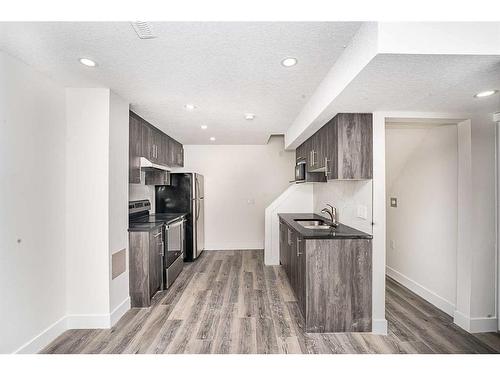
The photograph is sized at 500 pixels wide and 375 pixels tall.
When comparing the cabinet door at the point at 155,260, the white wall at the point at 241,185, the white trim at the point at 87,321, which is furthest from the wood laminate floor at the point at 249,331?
the white wall at the point at 241,185

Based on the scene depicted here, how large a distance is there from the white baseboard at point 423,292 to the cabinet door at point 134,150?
3.84 meters

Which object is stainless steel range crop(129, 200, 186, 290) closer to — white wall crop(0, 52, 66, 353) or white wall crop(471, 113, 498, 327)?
white wall crop(0, 52, 66, 353)

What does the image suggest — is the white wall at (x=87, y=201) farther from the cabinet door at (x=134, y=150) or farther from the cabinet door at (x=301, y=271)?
the cabinet door at (x=301, y=271)

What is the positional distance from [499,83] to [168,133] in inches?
157

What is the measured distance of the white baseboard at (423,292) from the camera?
2.54 metres

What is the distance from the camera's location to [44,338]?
1.95m

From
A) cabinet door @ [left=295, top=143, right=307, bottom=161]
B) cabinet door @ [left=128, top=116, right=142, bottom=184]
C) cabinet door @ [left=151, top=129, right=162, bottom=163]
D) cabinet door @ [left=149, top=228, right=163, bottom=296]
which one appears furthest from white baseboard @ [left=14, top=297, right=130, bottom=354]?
cabinet door @ [left=295, top=143, right=307, bottom=161]

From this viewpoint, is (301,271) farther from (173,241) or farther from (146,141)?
(146,141)

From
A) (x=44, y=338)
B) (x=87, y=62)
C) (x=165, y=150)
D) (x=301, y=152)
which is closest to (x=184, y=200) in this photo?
(x=165, y=150)

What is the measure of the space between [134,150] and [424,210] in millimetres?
3715
